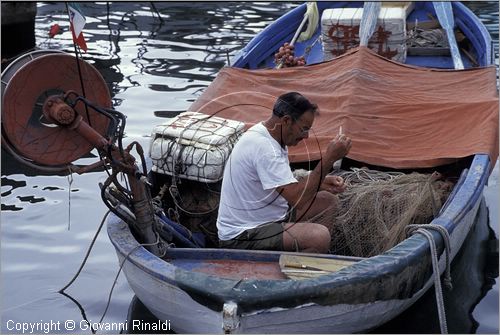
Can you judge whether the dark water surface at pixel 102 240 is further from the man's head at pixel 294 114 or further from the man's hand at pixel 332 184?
the man's head at pixel 294 114

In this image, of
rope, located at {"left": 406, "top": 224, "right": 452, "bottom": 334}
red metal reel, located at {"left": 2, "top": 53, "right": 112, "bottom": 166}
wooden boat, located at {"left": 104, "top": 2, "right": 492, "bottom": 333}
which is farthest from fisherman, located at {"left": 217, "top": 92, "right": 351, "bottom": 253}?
red metal reel, located at {"left": 2, "top": 53, "right": 112, "bottom": 166}

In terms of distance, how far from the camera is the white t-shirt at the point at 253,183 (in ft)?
16.2

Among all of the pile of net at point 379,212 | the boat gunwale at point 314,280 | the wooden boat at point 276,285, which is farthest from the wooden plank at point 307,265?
the pile of net at point 379,212

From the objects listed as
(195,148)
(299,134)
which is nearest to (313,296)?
(299,134)

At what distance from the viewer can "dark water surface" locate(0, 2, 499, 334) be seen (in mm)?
5754

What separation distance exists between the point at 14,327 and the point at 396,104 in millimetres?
3580

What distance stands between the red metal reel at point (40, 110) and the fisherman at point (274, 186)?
956 millimetres

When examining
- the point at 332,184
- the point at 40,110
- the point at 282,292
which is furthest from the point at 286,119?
the point at 40,110

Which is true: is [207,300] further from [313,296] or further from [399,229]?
[399,229]

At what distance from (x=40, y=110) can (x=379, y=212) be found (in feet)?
7.76

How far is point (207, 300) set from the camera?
14.2 ft

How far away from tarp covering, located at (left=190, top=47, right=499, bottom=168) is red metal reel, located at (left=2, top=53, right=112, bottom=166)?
203cm

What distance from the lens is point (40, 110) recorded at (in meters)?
4.70

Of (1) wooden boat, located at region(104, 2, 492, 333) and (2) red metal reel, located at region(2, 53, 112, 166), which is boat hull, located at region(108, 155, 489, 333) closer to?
(1) wooden boat, located at region(104, 2, 492, 333)
